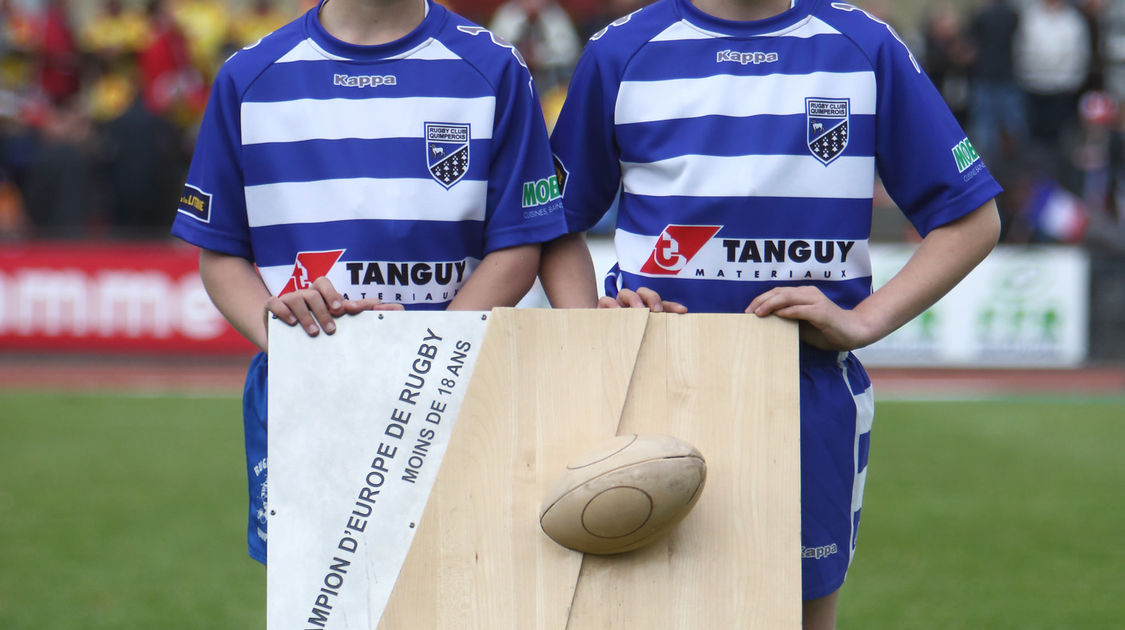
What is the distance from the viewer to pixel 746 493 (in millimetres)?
2115

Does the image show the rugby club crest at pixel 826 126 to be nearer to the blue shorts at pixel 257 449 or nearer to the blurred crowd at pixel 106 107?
the blue shorts at pixel 257 449

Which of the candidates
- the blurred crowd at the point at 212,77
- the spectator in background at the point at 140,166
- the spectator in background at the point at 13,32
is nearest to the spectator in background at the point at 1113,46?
the blurred crowd at the point at 212,77

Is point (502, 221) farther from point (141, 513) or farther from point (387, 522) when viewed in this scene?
point (141, 513)

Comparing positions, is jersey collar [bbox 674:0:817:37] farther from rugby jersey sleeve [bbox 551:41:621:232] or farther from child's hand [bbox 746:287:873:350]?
child's hand [bbox 746:287:873:350]

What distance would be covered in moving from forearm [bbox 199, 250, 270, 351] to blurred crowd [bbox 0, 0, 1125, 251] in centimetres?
1106

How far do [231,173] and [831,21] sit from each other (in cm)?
117

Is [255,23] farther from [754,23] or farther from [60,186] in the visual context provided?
[754,23]

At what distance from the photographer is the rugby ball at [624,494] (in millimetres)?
1990

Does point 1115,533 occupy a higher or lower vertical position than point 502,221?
lower

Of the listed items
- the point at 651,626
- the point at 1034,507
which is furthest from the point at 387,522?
the point at 1034,507

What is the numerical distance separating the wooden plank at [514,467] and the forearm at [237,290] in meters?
0.51

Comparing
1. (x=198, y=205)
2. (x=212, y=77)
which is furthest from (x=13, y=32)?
(x=198, y=205)

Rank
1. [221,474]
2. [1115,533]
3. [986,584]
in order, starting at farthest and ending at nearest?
[221,474] < [1115,533] < [986,584]

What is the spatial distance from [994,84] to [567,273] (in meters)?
12.9
